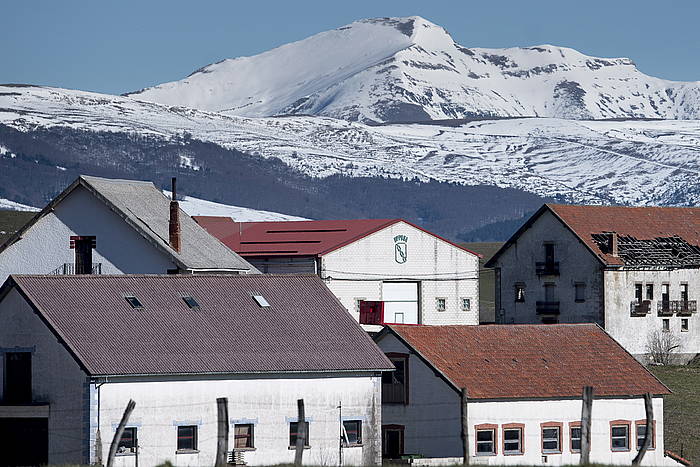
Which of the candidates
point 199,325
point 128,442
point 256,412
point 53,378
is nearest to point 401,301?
point 199,325

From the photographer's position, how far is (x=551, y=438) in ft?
163

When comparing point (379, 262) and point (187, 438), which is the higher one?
point (379, 262)

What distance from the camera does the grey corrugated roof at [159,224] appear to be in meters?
61.5

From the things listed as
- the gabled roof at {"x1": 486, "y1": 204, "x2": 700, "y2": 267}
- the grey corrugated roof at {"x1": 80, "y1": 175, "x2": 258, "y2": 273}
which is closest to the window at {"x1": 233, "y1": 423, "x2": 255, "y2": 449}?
the grey corrugated roof at {"x1": 80, "y1": 175, "x2": 258, "y2": 273}

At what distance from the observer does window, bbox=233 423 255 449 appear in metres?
44.1

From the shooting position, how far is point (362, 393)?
46625 mm

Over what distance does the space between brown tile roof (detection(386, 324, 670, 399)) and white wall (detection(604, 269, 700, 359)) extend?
33.5 m

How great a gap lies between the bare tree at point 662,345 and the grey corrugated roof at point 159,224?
28772 millimetres

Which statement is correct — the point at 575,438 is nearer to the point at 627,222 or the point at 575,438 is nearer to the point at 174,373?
the point at 174,373

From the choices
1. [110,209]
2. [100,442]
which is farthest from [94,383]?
[110,209]

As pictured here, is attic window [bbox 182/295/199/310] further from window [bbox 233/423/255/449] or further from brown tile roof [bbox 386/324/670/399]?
brown tile roof [bbox 386/324/670/399]

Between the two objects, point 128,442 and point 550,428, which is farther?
point 550,428

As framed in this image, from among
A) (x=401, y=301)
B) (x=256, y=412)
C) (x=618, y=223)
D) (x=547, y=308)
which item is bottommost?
(x=256, y=412)

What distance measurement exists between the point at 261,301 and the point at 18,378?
8.12 m
